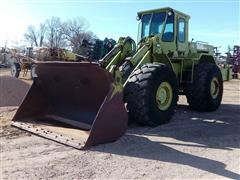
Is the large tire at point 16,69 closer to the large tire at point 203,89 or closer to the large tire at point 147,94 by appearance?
the large tire at point 203,89

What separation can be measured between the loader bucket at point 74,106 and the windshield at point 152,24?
2.76m

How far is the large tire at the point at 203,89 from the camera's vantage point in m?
9.17

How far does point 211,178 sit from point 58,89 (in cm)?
379

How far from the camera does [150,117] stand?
683cm

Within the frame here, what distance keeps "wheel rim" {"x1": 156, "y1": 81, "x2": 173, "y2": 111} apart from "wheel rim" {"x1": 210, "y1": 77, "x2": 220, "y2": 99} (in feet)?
8.28

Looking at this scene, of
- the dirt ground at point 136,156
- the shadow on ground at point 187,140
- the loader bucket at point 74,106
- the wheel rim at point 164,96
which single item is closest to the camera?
the dirt ground at point 136,156

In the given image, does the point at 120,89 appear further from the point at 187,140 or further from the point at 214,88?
the point at 214,88


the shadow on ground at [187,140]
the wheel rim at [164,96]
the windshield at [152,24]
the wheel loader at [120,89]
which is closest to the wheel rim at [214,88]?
the wheel loader at [120,89]

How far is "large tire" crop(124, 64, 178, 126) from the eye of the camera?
6664 mm

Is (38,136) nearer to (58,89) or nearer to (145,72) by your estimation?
(58,89)

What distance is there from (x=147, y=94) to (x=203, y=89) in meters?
2.90

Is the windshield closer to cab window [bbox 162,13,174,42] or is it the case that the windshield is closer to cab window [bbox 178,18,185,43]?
cab window [bbox 162,13,174,42]

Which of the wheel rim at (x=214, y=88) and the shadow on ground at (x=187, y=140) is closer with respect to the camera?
the shadow on ground at (x=187, y=140)

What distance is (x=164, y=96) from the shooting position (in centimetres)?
740
